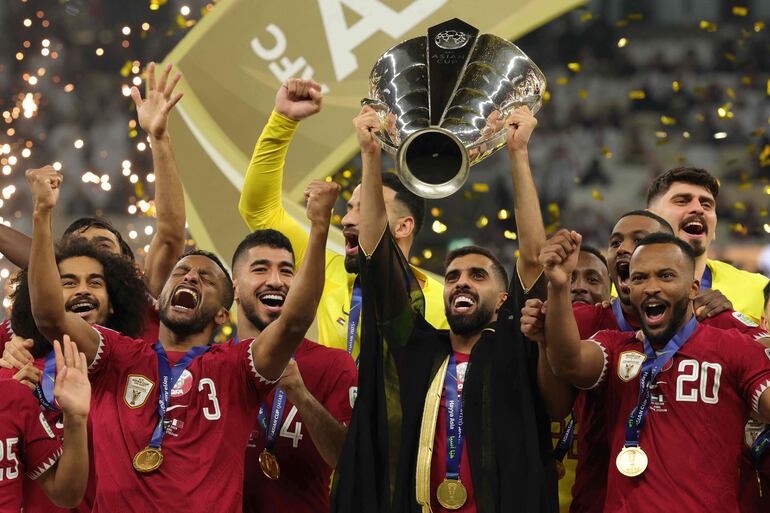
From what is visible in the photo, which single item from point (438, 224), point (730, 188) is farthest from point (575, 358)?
point (730, 188)

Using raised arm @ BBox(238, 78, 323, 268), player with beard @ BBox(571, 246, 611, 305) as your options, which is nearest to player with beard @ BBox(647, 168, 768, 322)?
player with beard @ BBox(571, 246, 611, 305)

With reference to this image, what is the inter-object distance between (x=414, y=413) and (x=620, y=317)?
29.1 inches

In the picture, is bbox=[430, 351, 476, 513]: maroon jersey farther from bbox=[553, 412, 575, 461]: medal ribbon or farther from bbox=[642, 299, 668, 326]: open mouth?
bbox=[642, 299, 668, 326]: open mouth

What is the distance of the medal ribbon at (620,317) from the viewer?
399 cm

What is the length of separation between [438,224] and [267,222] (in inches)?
85.3

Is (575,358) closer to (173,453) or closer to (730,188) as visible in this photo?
(173,453)

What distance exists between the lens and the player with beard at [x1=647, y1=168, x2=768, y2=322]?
4.52m

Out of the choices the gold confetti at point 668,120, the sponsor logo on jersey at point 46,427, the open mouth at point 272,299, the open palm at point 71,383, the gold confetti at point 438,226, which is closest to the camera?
the open palm at point 71,383

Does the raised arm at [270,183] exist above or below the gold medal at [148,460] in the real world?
above

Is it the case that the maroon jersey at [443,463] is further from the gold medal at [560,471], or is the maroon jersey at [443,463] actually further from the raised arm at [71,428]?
the raised arm at [71,428]

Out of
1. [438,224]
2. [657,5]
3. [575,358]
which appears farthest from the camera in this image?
[657,5]

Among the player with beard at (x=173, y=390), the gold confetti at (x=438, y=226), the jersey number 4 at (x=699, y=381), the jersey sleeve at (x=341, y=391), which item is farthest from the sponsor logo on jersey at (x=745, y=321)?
the gold confetti at (x=438, y=226)

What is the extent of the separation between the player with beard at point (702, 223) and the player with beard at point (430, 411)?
0.95 meters

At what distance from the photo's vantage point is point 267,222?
5000mm
